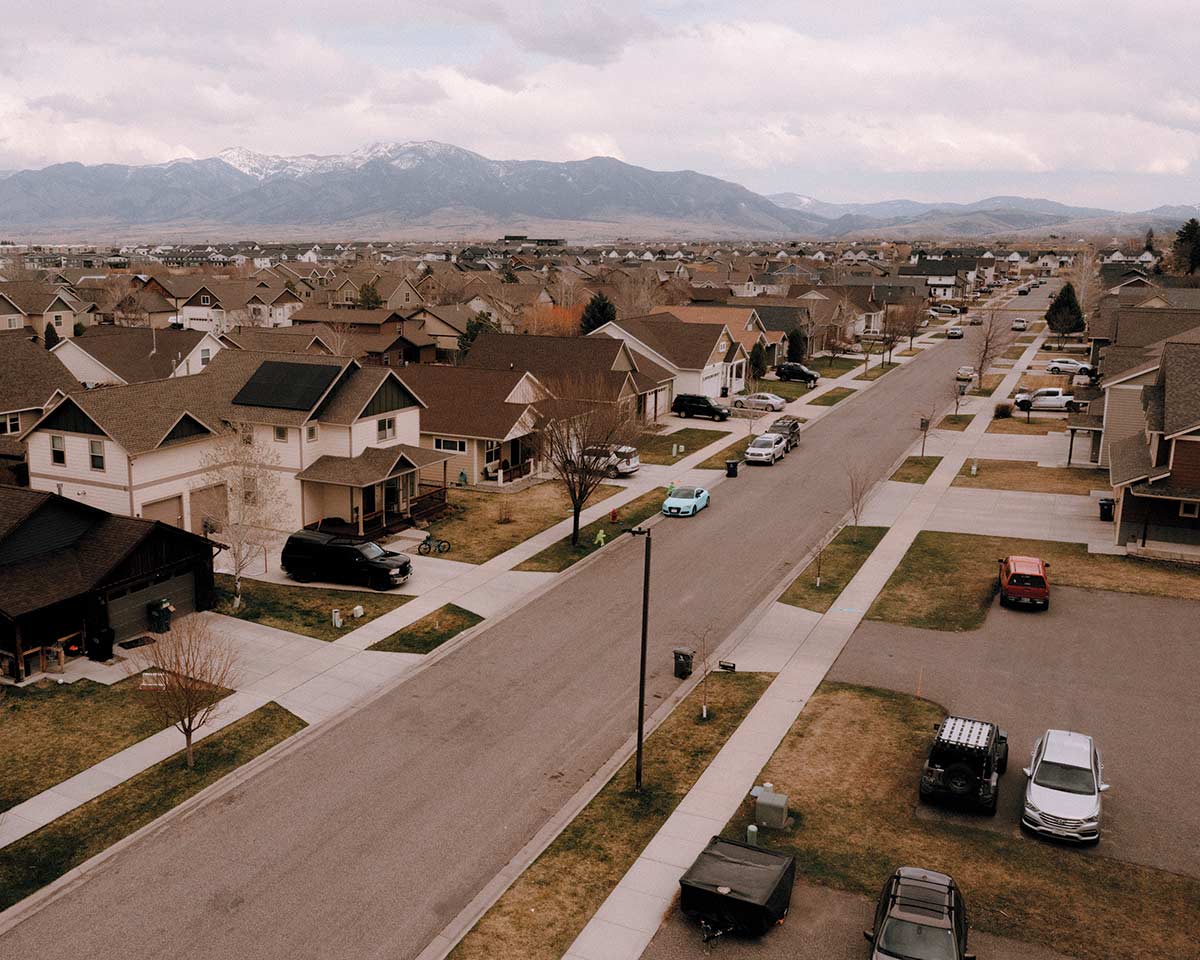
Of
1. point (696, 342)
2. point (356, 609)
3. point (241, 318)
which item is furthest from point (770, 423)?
point (241, 318)

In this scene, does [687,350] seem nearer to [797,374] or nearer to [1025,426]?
[797,374]

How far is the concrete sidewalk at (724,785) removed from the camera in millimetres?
16438

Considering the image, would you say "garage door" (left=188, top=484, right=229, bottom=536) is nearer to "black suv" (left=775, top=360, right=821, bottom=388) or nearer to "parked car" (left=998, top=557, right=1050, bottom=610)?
"parked car" (left=998, top=557, right=1050, bottom=610)

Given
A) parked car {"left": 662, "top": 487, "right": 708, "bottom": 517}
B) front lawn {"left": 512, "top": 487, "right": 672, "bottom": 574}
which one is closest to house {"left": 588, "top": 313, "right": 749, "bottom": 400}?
front lawn {"left": 512, "top": 487, "right": 672, "bottom": 574}

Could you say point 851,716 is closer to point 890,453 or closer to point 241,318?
point 890,453

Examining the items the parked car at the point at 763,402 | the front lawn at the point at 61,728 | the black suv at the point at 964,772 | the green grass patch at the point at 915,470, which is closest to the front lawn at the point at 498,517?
the front lawn at the point at 61,728

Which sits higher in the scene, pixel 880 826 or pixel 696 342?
pixel 696 342

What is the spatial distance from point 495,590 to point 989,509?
23.3m

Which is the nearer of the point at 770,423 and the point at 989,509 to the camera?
the point at 989,509

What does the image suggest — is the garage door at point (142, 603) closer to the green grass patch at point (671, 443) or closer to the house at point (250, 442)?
the house at point (250, 442)

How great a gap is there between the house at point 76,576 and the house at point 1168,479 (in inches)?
1310

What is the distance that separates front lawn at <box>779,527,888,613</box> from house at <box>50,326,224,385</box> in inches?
1831

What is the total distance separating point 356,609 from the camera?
30.0 m

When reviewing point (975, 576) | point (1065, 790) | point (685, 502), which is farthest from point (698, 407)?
point (1065, 790)
